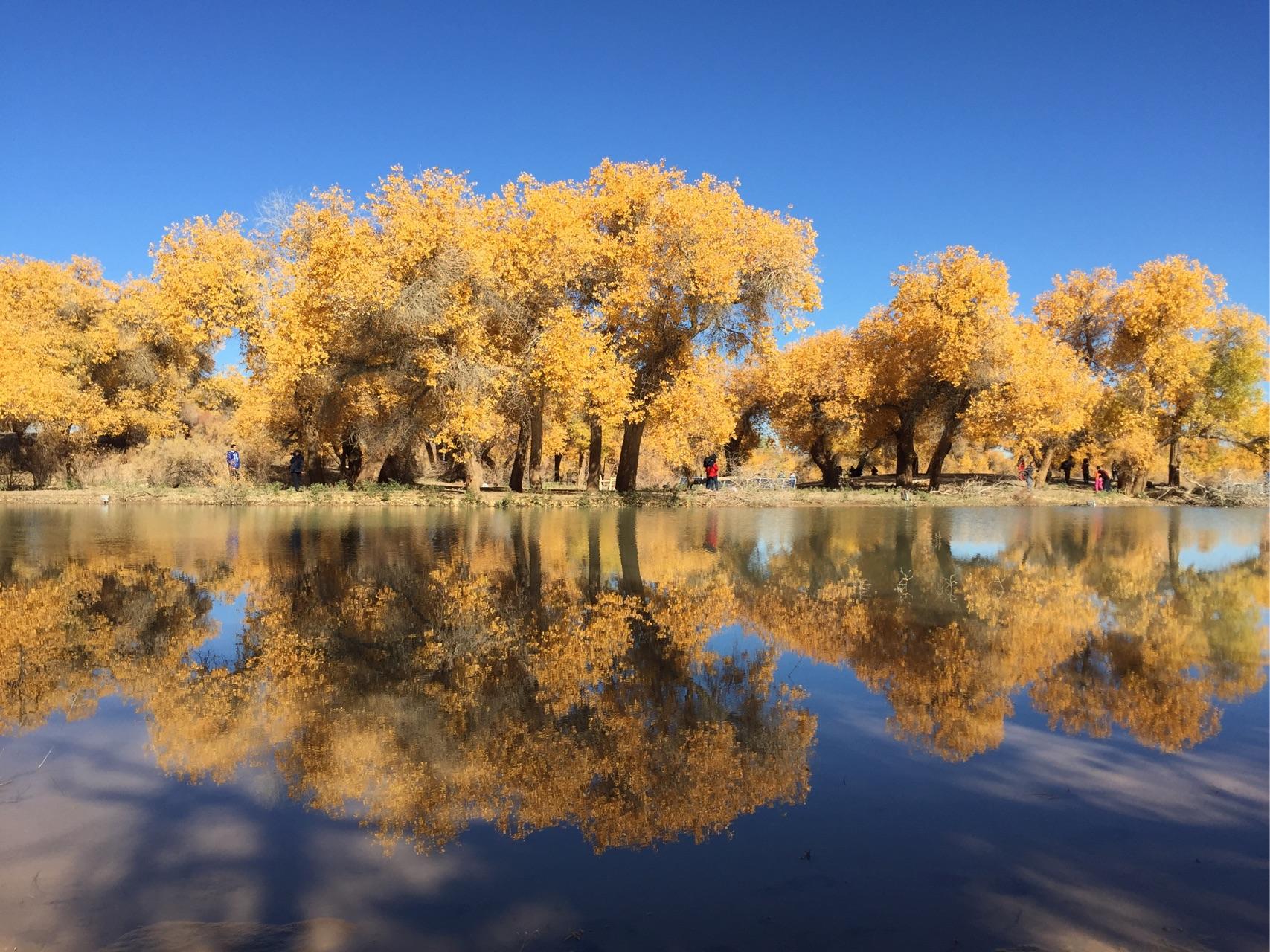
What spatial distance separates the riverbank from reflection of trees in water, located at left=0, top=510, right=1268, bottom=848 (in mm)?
13202

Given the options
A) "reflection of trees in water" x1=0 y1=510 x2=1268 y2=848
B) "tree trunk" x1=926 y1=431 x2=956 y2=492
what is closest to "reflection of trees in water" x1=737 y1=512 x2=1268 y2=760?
"reflection of trees in water" x1=0 y1=510 x2=1268 y2=848

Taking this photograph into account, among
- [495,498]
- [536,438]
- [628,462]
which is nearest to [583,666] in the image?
[495,498]

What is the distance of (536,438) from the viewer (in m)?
28.0

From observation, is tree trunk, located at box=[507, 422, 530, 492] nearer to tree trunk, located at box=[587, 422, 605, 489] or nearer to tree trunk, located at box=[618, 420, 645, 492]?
tree trunk, located at box=[587, 422, 605, 489]

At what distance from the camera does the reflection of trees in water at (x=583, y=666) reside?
12.9 feet

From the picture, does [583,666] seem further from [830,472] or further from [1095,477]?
[1095,477]

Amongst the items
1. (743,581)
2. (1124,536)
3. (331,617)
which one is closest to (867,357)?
(1124,536)

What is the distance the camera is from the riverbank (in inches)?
987

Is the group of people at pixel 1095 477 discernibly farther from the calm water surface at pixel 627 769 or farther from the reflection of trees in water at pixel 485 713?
the reflection of trees in water at pixel 485 713

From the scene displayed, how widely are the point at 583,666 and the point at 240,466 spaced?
94.4 feet

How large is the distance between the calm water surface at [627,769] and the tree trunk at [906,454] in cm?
3059

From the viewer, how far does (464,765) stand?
4.02 meters

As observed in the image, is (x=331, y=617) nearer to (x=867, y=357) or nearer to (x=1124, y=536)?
(x=1124, y=536)

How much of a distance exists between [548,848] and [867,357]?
125ft
